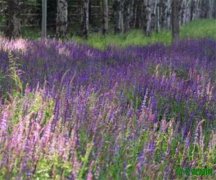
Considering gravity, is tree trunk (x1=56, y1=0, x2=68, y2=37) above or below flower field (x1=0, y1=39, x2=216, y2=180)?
above

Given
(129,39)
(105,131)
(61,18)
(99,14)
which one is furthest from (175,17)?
(99,14)

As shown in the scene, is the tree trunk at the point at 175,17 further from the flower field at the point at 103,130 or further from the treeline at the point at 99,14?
the flower field at the point at 103,130

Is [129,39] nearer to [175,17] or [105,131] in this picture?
[175,17]

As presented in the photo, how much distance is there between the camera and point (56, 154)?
2512 millimetres

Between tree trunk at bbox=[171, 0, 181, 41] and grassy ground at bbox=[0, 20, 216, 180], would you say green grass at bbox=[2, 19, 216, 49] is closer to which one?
tree trunk at bbox=[171, 0, 181, 41]

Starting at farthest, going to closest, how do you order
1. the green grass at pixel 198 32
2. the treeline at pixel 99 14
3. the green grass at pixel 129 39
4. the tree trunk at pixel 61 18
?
the green grass at pixel 198 32 → the tree trunk at pixel 61 18 → the treeline at pixel 99 14 → the green grass at pixel 129 39

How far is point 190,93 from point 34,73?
215 centimetres

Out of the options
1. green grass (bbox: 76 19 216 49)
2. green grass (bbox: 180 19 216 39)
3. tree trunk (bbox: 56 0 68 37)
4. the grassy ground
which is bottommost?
the grassy ground

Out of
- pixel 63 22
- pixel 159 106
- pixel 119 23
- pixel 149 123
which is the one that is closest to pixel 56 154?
pixel 149 123

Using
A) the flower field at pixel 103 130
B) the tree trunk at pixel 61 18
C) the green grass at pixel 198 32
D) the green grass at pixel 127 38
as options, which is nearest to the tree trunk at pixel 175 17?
the green grass at pixel 127 38

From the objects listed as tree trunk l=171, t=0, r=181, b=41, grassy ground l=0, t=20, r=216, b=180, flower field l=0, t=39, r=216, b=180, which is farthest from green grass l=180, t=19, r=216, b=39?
grassy ground l=0, t=20, r=216, b=180

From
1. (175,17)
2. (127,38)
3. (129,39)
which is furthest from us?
(127,38)

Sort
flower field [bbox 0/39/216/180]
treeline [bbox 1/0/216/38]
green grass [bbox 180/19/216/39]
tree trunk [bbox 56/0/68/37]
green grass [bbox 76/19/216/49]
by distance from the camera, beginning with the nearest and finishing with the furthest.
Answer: flower field [bbox 0/39/216/180]
green grass [bbox 76/19/216/49]
treeline [bbox 1/0/216/38]
tree trunk [bbox 56/0/68/37]
green grass [bbox 180/19/216/39]

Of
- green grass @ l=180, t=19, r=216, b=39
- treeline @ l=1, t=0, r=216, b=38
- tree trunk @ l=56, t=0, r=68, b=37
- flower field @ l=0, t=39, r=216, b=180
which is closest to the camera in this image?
flower field @ l=0, t=39, r=216, b=180
